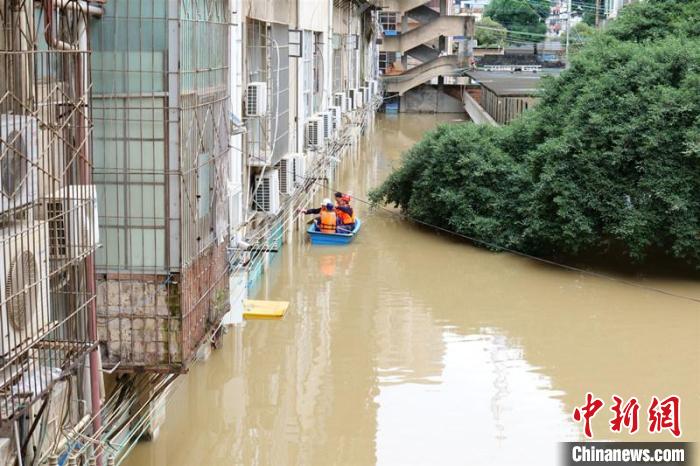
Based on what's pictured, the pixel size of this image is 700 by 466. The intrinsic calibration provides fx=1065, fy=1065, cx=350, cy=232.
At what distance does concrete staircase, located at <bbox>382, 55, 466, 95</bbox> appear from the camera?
46688 millimetres

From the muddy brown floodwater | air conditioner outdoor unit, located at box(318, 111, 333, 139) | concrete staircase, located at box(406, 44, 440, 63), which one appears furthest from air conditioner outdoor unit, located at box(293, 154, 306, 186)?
concrete staircase, located at box(406, 44, 440, 63)

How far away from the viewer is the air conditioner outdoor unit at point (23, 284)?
6039mm

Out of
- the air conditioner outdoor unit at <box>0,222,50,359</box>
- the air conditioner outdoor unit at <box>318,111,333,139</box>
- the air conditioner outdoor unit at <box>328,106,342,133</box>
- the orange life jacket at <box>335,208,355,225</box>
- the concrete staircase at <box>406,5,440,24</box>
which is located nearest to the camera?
the air conditioner outdoor unit at <box>0,222,50,359</box>

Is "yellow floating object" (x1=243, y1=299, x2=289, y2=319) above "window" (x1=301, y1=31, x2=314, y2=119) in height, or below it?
below

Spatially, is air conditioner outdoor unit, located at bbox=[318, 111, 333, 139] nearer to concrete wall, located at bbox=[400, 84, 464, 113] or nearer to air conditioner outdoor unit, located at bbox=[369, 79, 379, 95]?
air conditioner outdoor unit, located at bbox=[369, 79, 379, 95]

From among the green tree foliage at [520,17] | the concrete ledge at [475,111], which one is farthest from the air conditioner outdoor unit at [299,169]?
the green tree foliage at [520,17]

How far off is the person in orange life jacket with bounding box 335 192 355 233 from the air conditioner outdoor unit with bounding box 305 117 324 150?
2.04 metres

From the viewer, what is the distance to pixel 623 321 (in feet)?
50.3

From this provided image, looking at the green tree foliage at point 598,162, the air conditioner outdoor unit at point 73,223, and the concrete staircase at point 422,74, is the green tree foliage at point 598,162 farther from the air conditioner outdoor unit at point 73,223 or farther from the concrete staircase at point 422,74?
the concrete staircase at point 422,74

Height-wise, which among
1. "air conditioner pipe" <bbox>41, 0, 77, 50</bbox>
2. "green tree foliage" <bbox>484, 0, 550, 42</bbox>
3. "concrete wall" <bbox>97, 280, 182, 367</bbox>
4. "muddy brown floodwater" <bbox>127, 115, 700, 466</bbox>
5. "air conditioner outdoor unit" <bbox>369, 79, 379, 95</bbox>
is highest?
"green tree foliage" <bbox>484, 0, 550, 42</bbox>

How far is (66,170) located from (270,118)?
9.56m

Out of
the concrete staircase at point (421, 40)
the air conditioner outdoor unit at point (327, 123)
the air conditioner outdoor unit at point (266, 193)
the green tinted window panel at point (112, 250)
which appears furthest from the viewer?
the concrete staircase at point (421, 40)

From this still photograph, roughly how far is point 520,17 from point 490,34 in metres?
8.63

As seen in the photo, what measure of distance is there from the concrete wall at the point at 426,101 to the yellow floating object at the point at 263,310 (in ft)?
125
